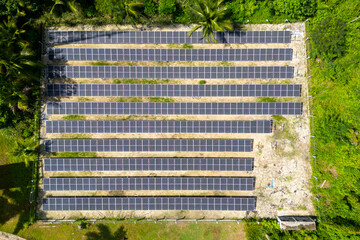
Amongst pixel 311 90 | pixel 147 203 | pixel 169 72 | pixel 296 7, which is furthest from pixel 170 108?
pixel 296 7

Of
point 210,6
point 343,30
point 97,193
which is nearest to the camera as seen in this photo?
point 210,6

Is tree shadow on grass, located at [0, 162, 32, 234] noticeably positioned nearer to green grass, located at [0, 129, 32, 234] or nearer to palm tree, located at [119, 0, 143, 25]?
green grass, located at [0, 129, 32, 234]

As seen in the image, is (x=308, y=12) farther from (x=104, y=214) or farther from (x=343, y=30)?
(x=104, y=214)

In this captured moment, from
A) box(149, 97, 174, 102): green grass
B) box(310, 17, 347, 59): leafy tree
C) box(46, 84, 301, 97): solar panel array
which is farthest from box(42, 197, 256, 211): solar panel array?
box(310, 17, 347, 59): leafy tree

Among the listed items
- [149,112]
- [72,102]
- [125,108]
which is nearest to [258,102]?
[149,112]

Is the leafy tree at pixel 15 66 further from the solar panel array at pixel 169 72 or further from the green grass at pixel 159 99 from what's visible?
the green grass at pixel 159 99

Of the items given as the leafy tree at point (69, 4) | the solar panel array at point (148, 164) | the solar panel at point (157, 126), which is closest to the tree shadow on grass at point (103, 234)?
the solar panel array at point (148, 164)
